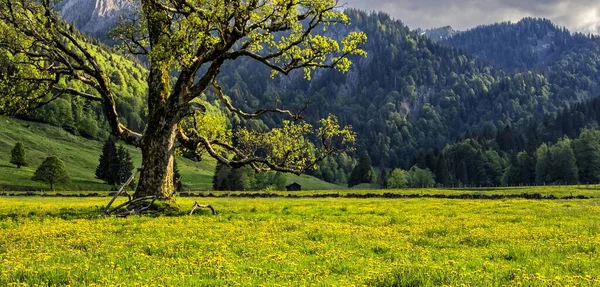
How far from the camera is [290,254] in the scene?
43.1 ft

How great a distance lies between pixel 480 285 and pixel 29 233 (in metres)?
17.0

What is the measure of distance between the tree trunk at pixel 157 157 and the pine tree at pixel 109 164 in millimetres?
141563

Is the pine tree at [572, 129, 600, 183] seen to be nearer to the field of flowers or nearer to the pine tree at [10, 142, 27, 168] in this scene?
the field of flowers

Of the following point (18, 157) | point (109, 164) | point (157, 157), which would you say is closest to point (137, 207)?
point (157, 157)

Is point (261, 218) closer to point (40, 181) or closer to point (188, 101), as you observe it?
point (188, 101)

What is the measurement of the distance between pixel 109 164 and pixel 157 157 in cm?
14504

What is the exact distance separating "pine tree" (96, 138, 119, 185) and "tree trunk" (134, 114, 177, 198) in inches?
5573

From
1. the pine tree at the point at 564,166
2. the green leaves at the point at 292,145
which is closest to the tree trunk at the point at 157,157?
the green leaves at the point at 292,145

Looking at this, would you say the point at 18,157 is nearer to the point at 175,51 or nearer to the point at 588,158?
the point at 175,51

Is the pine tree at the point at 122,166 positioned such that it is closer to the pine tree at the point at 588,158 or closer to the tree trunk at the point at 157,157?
the tree trunk at the point at 157,157

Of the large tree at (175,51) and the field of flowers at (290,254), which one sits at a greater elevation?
the large tree at (175,51)

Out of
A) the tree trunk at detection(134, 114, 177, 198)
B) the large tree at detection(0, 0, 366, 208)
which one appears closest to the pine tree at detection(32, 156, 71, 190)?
the large tree at detection(0, 0, 366, 208)

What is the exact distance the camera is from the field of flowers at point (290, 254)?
31.2 feet

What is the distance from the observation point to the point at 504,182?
188750mm
